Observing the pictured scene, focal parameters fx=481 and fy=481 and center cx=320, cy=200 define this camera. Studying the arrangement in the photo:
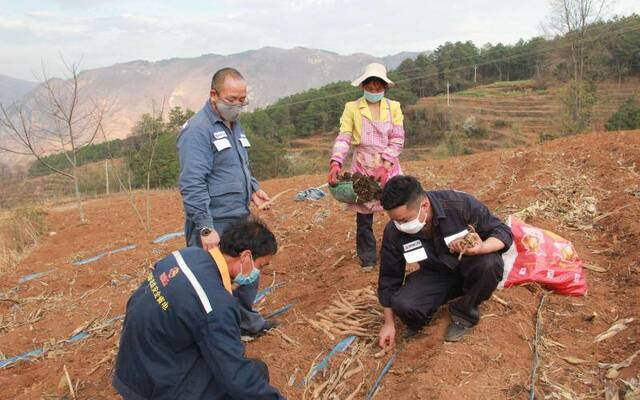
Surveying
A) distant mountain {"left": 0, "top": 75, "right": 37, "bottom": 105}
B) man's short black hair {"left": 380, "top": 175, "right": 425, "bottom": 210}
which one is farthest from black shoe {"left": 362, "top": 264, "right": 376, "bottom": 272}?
distant mountain {"left": 0, "top": 75, "right": 37, "bottom": 105}

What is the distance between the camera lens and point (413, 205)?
2695 millimetres

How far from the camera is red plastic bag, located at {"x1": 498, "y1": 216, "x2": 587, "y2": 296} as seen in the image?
131 inches

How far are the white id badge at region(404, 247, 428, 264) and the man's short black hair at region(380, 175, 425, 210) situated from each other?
0.36m

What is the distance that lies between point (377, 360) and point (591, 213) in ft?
11.2

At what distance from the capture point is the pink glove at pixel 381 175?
4027 mm

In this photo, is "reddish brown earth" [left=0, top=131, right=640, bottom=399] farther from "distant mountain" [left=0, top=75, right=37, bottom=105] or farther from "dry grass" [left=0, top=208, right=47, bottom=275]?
"distant mountain" [left=0, top=75, right=37, bottom=105]

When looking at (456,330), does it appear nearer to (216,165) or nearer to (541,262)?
(541,262)

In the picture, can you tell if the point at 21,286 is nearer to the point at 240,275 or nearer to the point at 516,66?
the point at 240,275

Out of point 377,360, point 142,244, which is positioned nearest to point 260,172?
point 142,244

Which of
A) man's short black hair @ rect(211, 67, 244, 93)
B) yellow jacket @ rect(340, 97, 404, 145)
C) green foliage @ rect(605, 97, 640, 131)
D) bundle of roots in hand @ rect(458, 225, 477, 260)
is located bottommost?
green foliage @ rect(605, 97, 640, 131)

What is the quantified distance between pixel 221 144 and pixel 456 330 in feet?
6.27

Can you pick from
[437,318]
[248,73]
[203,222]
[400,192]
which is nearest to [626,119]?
[437,318]

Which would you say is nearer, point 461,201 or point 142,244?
point 461,201

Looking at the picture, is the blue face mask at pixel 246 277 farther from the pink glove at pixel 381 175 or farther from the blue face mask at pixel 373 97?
the blue face mask at pixel 373 97
